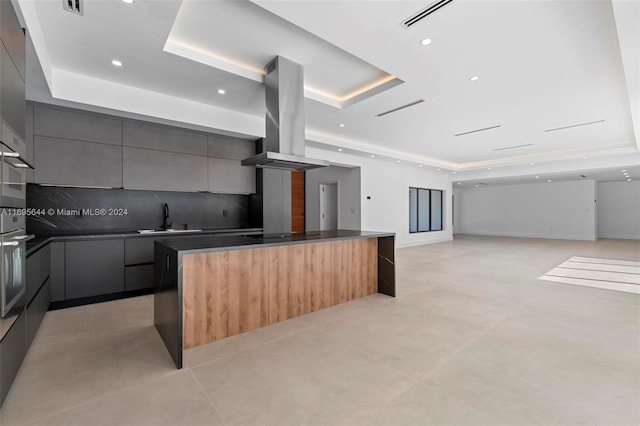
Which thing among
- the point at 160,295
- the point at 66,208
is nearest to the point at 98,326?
the point at 160,295

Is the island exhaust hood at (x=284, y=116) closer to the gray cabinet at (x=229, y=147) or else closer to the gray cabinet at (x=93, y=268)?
the gray cabinet at (x=229, y=147)

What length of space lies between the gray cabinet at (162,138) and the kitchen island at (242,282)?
1926 mm

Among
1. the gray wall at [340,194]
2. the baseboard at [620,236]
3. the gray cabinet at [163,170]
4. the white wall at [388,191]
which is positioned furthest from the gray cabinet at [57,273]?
the baseboard at [620,236]

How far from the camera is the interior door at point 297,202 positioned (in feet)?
27.8

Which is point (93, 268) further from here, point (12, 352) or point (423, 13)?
point (423, 13)

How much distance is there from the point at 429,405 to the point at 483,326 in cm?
155

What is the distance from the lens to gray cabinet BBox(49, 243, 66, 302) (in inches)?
133

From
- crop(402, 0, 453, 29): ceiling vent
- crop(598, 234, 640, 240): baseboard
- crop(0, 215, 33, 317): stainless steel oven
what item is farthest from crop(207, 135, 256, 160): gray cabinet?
crop(598, 234, 640, 240): baseboard

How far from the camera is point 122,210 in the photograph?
14.3 feet

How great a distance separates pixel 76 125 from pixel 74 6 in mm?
1915

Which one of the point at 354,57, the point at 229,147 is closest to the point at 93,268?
the point at 229,147

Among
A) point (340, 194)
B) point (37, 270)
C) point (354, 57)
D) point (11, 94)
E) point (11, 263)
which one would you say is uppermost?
point (354, 57)

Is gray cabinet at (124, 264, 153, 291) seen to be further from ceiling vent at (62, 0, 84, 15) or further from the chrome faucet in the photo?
ceiling vent at (62, 0, 84, 15)

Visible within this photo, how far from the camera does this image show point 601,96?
4359 millimetres
